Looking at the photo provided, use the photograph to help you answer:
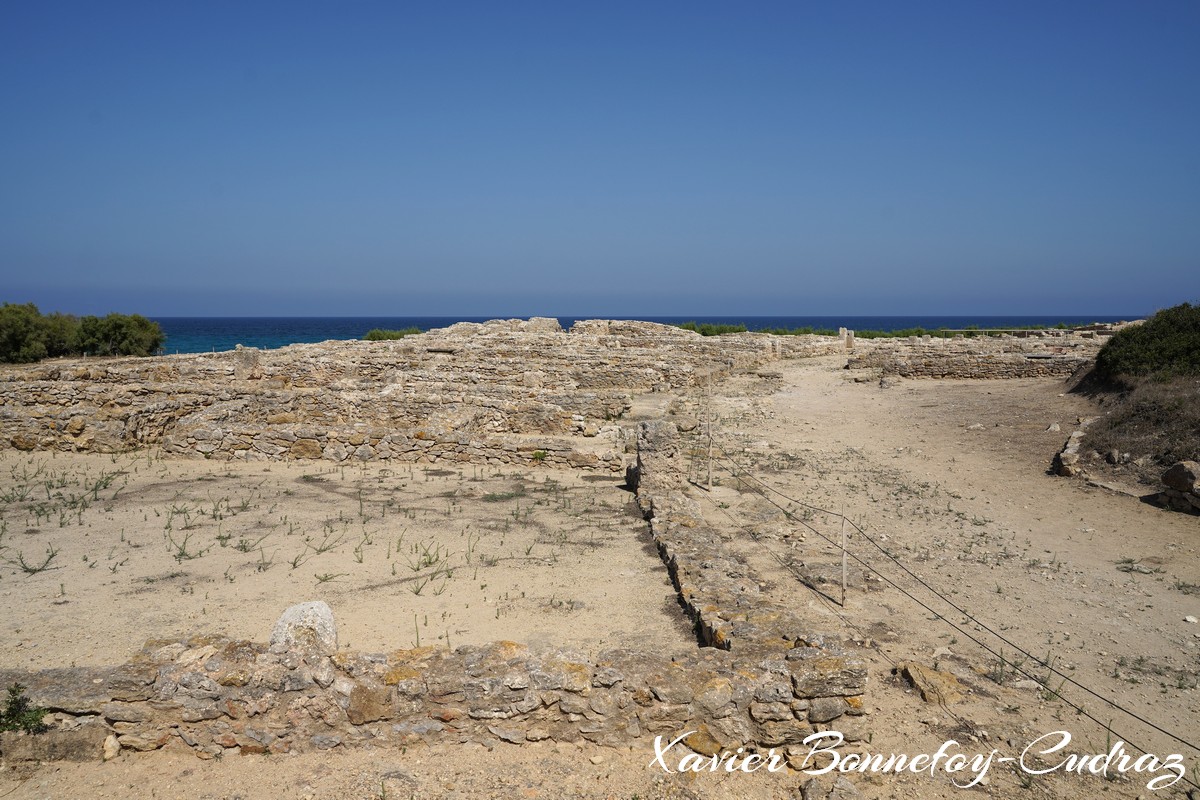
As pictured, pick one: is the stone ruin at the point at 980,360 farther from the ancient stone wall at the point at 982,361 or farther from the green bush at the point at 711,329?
the green bush at the point at 711,329

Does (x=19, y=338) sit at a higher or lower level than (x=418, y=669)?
higher

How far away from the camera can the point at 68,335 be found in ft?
106

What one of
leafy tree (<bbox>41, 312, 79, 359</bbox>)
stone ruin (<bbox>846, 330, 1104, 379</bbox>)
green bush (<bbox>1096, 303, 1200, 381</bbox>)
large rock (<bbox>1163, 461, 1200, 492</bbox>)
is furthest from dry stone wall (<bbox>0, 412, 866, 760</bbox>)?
leafy tree (<bbox>41, 312, 79, 359</bbox>)

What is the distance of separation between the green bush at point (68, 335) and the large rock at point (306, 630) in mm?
32313

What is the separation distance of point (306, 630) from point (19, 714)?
161cm

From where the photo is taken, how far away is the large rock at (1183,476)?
398 inches

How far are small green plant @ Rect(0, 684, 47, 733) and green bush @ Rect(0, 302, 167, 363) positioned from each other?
31939mm

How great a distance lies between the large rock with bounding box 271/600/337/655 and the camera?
14.9 feet

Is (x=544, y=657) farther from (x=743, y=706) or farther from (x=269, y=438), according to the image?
(x=269, y=438)

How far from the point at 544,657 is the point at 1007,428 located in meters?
14.5

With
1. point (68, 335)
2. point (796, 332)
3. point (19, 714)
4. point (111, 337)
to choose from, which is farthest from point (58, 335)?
point (796, 332)

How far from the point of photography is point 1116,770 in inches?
183

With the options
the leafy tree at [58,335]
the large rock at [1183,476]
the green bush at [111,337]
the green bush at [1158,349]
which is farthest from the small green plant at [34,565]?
the green bush at [111,337]

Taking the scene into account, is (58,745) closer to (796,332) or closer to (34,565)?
(34,565)
